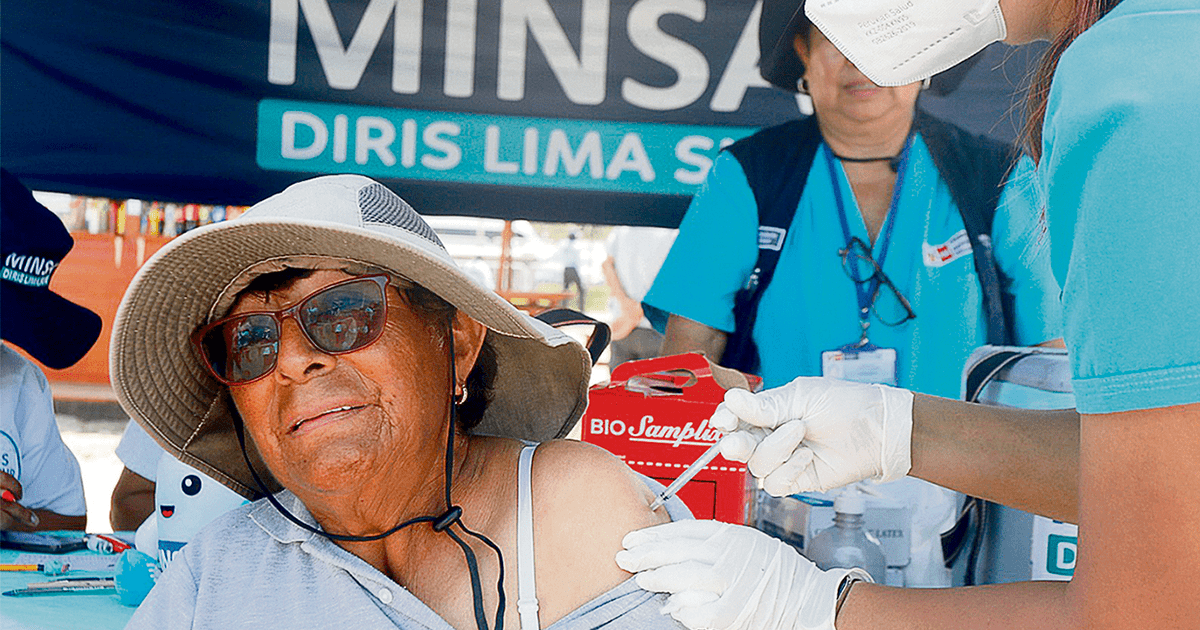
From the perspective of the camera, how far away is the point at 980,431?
159 cm

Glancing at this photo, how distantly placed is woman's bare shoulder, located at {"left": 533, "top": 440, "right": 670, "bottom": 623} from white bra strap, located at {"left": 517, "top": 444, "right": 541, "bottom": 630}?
10 mm

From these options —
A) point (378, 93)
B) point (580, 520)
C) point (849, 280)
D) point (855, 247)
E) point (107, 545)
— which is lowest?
point (107, 545)

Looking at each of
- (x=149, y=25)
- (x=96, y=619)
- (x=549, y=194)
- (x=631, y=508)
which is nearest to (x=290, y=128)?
(x=149, y=25)

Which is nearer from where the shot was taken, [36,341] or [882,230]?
[882,230]

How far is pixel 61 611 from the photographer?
2037 millimetres

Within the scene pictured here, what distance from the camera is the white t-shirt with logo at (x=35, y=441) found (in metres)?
3.21

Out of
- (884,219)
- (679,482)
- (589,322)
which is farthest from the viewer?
(884,219)

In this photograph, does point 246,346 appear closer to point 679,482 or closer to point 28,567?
point 679,482

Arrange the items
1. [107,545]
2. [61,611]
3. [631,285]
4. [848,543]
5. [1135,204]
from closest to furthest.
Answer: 1. [1135,204]
2. [61,611]
3. [848,543]
4. [107,545]
5. [631,285]

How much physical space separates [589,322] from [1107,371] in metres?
1.04

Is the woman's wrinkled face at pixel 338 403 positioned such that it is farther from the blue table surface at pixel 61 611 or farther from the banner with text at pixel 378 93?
the banner with text at pixel 378 93

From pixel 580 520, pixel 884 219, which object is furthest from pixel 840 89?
pixel 580 520

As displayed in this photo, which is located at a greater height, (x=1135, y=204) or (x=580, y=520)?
(x=1135, y=204)

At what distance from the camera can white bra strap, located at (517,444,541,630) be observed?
1416 millimetres
